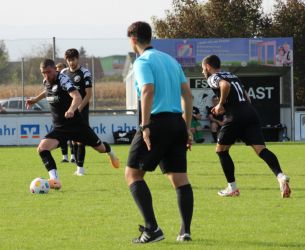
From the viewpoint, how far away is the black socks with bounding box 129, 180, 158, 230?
783cm

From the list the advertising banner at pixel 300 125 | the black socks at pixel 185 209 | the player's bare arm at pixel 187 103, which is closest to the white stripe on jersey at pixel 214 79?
the player's bare arm at pixel 187 103

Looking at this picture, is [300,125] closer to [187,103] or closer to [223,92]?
[223,92]

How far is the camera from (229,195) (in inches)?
462

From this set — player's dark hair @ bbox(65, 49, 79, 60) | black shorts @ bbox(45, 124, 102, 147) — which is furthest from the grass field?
player's dark hair @ bbox(65, 49, 79, 60)

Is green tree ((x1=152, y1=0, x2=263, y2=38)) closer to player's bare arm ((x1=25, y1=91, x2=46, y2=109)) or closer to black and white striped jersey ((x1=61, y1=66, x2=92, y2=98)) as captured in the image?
black and white striped jersey ((x1=61, y1=66, x2=92, y2=98))

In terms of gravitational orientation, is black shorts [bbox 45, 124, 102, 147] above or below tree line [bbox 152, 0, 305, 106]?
below

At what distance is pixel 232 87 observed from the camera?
11688 millimetres

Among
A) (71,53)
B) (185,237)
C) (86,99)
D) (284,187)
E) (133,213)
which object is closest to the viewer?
(185,237)

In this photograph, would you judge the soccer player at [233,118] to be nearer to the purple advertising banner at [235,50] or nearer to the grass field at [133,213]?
the grass field at [133,213]

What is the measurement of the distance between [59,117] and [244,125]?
2898 mm

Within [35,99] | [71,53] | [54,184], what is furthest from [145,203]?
[71,53]

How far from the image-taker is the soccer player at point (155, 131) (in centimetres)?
776

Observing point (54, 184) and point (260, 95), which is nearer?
point (54, 184)

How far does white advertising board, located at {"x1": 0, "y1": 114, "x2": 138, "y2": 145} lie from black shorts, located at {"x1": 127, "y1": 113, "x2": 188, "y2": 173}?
20627 mm
